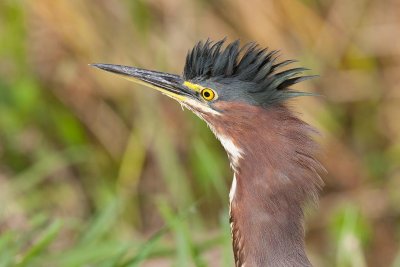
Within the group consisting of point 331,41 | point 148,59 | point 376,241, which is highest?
point 331,41

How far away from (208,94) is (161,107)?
109 inches

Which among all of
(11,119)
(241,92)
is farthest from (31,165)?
(241,92)

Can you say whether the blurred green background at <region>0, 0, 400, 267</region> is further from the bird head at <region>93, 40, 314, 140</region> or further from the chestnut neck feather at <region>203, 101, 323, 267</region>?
the chestnut neck feather at <region>203, 101, 323, 267</region>

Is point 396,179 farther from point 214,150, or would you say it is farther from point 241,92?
point 241,92

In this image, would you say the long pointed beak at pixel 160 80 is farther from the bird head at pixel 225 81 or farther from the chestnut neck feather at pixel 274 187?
the chestnut neck feather at pixel 274 187

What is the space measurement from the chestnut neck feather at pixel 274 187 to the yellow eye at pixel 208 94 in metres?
0.19

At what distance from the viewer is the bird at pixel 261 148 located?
3260 millimetres

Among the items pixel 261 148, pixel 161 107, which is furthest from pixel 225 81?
pixel 161 107

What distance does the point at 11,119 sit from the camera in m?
6.05

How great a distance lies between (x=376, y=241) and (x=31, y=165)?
7.98 ft

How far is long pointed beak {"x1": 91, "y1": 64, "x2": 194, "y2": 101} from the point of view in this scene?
11.8 feet

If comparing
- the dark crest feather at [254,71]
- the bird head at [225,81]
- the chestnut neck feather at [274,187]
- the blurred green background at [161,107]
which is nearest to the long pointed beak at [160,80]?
the bird head at [225,81]

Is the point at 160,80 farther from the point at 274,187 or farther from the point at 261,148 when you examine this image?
the point at 274,187

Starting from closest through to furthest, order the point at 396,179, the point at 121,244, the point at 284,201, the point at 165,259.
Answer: the point at 284,201 → the point at 121,244 → the point at 165,259 → the point at 396,179
